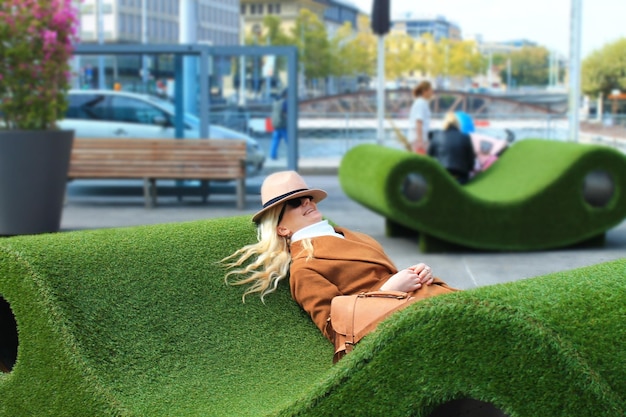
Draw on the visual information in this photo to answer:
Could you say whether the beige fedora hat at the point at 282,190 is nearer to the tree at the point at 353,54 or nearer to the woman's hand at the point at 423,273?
the woman's hand at the point at 423,273

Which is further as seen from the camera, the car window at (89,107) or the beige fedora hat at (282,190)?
the car window at (89,107)

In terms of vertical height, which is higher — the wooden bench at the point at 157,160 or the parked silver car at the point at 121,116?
the parked silver car at the point at 121,116

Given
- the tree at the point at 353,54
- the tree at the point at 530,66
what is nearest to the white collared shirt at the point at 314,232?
the tree at the point at 353,54

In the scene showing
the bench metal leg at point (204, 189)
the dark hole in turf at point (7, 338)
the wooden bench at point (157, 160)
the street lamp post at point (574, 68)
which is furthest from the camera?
the street lamp post at point (574, 68)

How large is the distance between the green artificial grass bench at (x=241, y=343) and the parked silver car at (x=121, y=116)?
401 inches

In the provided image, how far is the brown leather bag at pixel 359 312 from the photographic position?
3.46 metres

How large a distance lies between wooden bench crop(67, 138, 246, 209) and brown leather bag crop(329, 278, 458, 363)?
919cm

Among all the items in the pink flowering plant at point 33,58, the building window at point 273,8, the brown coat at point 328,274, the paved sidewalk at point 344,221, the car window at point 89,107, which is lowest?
the paved sidewalk at point 344,221

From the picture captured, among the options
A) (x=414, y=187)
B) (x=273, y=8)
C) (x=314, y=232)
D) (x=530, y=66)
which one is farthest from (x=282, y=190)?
(x=273, y=8)

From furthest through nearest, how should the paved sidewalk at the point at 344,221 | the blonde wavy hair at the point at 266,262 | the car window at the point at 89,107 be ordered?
the car window at the point at 89,107
the paved sidewalk at the point at 344,221
the blonde wavy hair at the point at 266,262

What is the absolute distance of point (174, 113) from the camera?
14.5 meters

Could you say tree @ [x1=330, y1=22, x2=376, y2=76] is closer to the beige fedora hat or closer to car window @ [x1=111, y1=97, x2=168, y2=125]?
car window @ [x1=111, y1=97, x2=168, y2=125]

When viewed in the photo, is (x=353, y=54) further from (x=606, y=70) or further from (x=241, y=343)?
A: (x=241, y=343)

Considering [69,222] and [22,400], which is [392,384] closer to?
[22,400]
